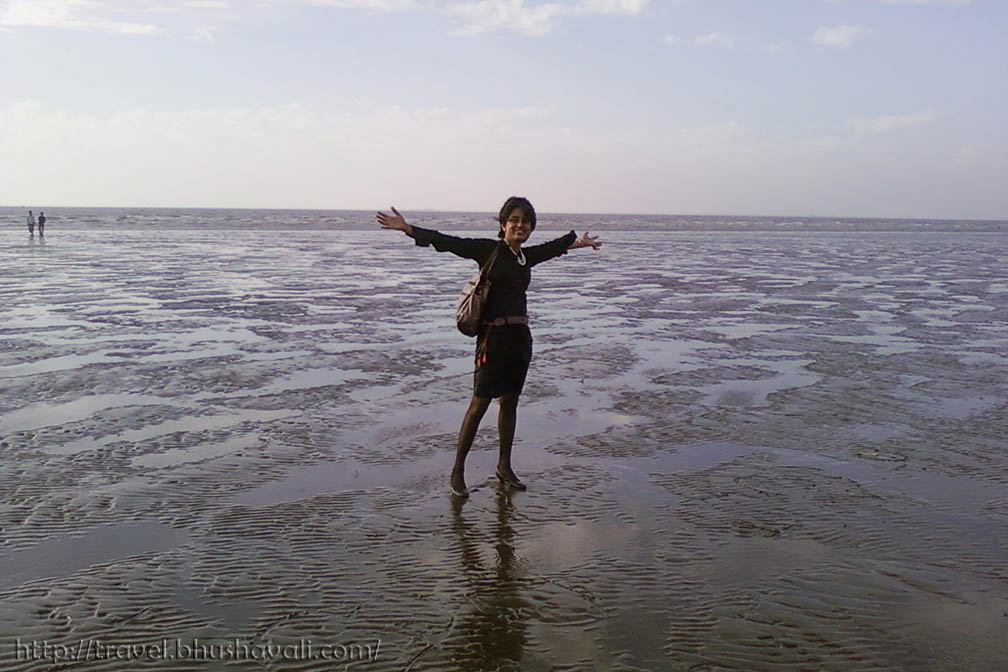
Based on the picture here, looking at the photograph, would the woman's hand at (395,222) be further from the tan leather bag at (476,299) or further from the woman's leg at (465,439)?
the woman's leg at (465,439)

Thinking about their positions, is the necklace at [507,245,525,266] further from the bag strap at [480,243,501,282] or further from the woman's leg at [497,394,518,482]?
the woman's leg at [497,394,518,482]

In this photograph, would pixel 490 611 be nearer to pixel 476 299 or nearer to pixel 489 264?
pixel 476 299

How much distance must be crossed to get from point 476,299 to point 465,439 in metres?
0.98

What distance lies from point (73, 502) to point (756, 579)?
4225 millimetres

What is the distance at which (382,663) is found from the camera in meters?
3.40

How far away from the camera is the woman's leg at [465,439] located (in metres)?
5.55

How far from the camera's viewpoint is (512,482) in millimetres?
5668

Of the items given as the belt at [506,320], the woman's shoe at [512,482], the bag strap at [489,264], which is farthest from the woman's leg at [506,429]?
the bag strap at [489,264]

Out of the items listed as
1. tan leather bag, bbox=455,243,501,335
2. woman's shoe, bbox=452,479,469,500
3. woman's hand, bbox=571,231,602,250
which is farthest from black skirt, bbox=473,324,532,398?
woman's hand, bbox=571,231,602,250

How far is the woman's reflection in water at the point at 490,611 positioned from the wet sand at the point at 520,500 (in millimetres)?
15

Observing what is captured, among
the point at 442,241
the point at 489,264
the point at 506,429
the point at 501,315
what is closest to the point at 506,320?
the point at 501,315

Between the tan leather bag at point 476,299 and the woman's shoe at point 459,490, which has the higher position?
the tan leather bag at point 476,299

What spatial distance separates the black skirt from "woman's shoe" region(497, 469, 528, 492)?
1.94ft

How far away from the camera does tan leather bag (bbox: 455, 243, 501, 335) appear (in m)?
5.42
